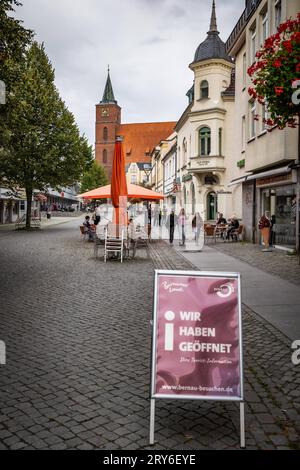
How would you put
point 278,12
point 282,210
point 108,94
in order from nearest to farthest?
point 278,12
point 282,210
point 108,94

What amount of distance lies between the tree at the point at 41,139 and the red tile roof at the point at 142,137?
83.3 metres

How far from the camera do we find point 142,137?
4670 inches

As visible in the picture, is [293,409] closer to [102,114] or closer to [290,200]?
[290,200]

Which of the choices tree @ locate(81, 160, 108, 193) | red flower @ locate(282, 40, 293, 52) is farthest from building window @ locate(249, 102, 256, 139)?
tree @ locate(81, 160, 108, 193)

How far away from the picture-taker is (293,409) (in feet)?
13.0

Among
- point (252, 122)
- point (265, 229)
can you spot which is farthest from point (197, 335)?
point (252, 122)

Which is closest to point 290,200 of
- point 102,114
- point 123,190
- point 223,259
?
point 223,259

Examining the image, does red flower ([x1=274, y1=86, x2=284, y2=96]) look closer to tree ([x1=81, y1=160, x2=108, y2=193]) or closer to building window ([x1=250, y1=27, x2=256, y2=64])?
building window ([x1=250, y1=27, x2=256, y2=64])

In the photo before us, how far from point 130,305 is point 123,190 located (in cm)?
750

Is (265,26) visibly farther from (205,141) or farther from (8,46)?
(205,141)

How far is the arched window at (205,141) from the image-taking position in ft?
108

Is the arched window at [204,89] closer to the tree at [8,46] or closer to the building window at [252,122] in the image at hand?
the building window at [252,122]

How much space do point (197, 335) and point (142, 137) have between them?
11794cm

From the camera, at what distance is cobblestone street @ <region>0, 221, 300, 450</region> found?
3510mm
